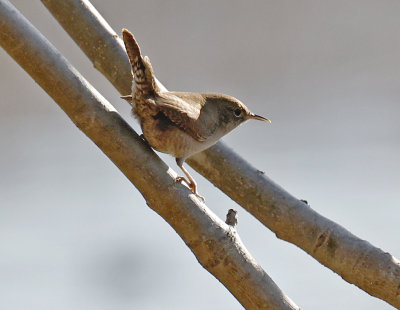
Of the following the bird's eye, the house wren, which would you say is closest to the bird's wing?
the house wren

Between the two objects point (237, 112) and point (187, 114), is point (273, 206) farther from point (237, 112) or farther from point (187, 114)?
point (237, 112)

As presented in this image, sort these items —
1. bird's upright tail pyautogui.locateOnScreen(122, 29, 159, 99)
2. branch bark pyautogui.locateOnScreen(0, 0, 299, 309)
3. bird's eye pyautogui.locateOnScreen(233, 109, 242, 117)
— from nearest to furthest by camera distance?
branch bark pyautogui.locateOnScreen(0, 0, 299, 309) → bird's upright tail pyautogui.locateOnScreen(122, 29, 159, 99) → bird's eye pyautogui.locateOnScreen(233, 109, 242, 117)

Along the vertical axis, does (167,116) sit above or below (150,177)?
above

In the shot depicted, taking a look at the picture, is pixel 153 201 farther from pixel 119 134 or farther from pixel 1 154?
pixel 1 154

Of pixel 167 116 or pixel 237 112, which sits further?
pixel 237 112

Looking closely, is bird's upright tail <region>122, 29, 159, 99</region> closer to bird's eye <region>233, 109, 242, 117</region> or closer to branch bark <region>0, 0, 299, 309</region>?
branch bark <region>0, 0, 299, 309</region>

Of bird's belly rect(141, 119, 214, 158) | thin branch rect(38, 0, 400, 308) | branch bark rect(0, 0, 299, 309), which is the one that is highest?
thin branch rect(38, 0, 400, 308)

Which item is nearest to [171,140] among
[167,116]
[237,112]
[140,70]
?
[167,116]

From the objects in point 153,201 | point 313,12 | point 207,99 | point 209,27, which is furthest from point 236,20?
point 153,201
